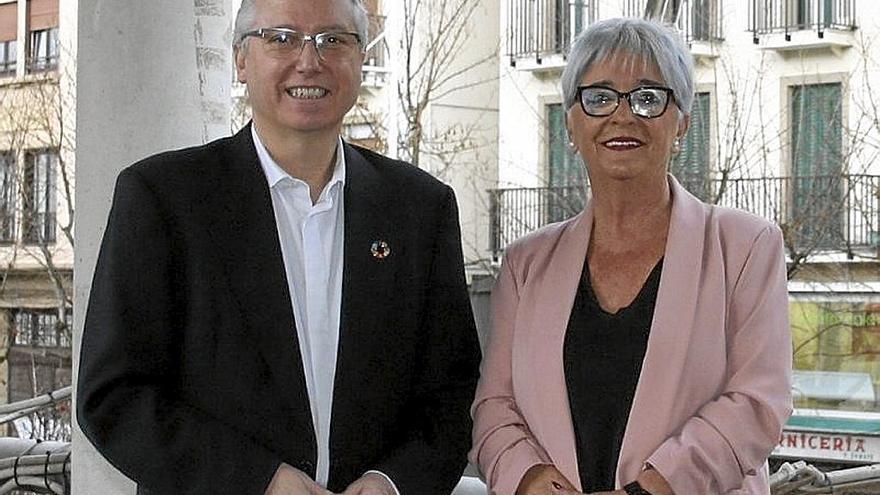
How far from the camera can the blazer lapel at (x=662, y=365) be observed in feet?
8.39

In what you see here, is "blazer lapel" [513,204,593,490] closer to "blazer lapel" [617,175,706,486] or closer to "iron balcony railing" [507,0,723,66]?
"blazer lapel" [617,175,706,486]

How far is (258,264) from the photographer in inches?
101

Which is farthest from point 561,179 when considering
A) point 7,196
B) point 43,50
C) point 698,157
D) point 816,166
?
point 43,50

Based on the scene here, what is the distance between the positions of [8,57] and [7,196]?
2021 millimetres

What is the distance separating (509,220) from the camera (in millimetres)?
15398

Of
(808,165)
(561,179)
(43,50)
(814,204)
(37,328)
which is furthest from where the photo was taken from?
(43,50)

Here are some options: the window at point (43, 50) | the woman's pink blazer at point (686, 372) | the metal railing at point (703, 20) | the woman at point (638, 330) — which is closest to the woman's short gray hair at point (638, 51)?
the woman at point (638, 330)

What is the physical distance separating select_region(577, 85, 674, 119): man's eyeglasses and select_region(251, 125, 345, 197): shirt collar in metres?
0.45

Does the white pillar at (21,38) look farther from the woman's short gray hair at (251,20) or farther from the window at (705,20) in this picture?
the woman's short gray hair at (251,20)

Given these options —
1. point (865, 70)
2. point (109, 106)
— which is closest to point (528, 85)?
point (865, 70)

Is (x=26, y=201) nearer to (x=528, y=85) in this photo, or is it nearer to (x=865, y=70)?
(x=528, y=85)

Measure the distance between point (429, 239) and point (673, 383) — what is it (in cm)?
50

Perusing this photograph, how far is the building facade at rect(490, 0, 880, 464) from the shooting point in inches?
509

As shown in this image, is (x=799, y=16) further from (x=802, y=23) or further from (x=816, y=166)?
(x=816, y=166)
